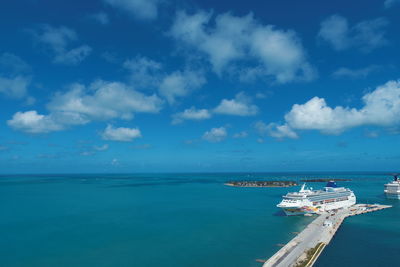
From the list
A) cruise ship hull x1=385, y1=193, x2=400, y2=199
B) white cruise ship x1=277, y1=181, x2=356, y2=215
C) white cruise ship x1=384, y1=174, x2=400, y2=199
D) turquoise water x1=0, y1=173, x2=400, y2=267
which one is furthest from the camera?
white cruise ship x1=384, y1=174, x2=400, y2=199

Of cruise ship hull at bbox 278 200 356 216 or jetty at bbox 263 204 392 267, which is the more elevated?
cruise ship hull at bbox 278 200 356 216

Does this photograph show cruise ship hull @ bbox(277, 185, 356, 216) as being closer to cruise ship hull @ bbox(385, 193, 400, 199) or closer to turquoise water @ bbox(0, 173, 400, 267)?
turquoise water @ bbox(0, 173, 400, 267)

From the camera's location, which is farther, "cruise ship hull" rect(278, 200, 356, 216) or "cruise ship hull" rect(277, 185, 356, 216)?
"cruise ship hull" rect(277, 185, 356, 216)

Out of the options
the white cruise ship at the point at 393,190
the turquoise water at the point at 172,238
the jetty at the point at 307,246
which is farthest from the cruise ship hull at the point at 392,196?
the jetty at the point at 307,246

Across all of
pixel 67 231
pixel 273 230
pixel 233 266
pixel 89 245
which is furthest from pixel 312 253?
pixel 67 231

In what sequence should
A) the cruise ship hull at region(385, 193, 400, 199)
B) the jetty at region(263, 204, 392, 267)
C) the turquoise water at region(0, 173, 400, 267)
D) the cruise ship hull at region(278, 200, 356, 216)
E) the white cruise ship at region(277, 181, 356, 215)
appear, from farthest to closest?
the cruise ship hull at region(385, 193, 400, 199) → the white cruise ship at region(277, 181, 356, 215) → the cruise ship hull at region(278, 200, 356, 216) → the turquoise water at region(0, 173, 400, 267) → the jetty at region(263, 204, 392, 267)

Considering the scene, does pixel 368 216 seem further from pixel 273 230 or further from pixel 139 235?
pixel 139 235

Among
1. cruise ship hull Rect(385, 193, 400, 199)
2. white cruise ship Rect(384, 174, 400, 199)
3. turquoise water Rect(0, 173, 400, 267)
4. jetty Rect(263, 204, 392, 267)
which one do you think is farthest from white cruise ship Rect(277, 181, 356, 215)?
white cruise ship Rect(384, 174, 400, 199)

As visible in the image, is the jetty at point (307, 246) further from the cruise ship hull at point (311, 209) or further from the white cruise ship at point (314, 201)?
the white cruise ship at point (314, 201)
